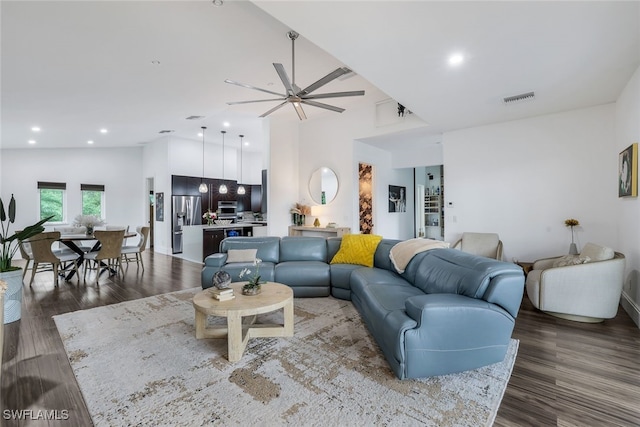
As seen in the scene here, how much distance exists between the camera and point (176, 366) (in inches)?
93.9

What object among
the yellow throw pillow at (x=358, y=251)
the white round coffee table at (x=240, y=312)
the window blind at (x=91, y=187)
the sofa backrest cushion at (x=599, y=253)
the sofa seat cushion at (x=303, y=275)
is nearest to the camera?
the white round coffee table at (x=240, y=312)

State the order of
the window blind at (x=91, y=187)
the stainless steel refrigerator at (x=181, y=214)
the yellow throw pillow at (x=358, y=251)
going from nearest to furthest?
the yellow throw pillow at (x=358, y=251)
the stainless steel refrigerator at (x=181, y=214)
the window blind at (x=91, y=187)

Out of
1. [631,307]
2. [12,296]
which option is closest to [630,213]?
[631,307]

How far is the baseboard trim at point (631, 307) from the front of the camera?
10.6 feet

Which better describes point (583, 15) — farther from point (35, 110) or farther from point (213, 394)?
→ point (35, 110)

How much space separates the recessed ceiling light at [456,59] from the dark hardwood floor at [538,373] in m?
2.85

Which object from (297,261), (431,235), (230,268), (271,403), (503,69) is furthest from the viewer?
(431,235)

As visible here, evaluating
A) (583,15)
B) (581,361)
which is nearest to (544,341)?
(581,361)

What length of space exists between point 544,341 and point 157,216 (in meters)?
9.61

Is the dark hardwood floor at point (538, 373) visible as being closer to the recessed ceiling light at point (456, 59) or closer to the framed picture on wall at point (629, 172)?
the framed picture on wall at point (629, 172)

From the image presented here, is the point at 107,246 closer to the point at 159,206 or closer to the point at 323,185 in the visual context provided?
the point at 159,206

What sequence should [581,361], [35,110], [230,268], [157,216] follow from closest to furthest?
[581,361]
[230,268]
[35,110]
[157,216]

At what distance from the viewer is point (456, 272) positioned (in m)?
2.69

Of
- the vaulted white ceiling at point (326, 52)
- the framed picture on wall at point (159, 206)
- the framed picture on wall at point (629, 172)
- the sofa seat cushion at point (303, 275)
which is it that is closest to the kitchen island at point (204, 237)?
the framed picture on wall at point (159, 206)
